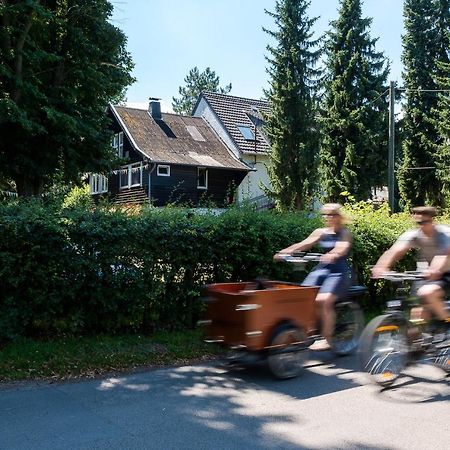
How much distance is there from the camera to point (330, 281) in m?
7.00

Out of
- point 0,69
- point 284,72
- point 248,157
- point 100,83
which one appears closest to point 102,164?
point 100,83

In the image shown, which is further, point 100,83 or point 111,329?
point 100,83

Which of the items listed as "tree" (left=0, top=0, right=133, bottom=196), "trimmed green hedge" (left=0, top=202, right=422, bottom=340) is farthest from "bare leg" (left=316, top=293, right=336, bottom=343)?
"tree" (left=0, top=0, right=133, bottom=196)

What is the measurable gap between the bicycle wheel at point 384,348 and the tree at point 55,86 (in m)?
12.0

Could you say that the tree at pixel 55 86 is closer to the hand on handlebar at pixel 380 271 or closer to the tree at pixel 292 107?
the hand on handlebar at pixel 380 271

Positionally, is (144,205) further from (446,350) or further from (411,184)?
(411,184)

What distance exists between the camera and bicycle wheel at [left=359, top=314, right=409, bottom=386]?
5883mm

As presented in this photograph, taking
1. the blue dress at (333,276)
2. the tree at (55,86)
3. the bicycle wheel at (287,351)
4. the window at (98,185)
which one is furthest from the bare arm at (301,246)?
the window at (98,185)

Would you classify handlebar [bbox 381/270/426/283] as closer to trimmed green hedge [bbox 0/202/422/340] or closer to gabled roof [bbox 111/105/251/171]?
trimmed green hedge [bbox 0/202/422/340]

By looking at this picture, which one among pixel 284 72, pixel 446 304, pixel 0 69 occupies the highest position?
pixel 284 72

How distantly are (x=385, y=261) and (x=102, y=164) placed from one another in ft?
45.4

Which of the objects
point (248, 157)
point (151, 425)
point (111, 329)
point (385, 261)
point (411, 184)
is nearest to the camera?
point (151, 425)

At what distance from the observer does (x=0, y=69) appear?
14930 millimetres

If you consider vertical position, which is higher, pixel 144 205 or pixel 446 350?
pixel 144 205
